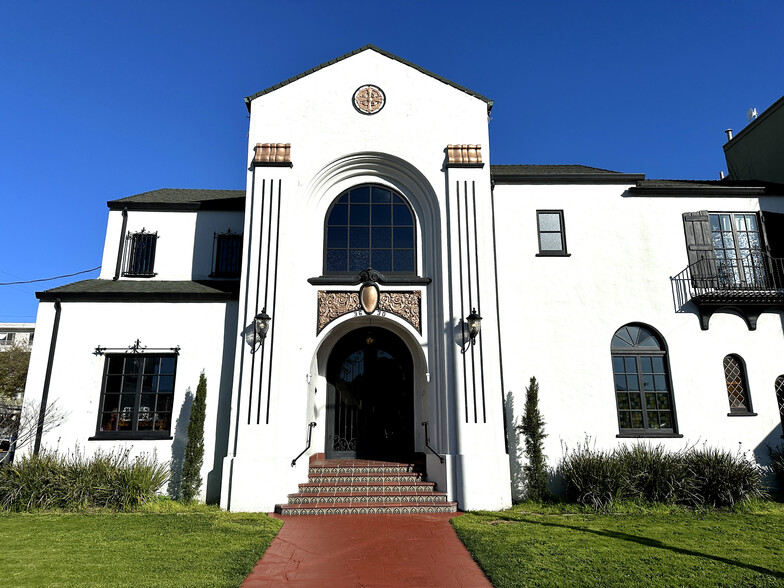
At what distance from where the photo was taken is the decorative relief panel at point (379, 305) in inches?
457

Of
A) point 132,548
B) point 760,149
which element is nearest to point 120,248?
point 132,548

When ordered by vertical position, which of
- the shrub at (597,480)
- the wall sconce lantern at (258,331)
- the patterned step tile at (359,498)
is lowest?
the patterned step tile at (359,498)

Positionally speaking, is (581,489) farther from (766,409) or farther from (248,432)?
(248,432)

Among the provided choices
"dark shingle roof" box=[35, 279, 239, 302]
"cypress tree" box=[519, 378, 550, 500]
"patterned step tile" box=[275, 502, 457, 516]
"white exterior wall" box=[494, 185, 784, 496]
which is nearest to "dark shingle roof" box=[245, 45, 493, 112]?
"white exterior wall" box=[494, 185, 784, 496]

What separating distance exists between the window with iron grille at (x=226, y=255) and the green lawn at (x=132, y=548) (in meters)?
6.07

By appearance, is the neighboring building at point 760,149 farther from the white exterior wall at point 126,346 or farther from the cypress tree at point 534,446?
the white exterior wall at point 126,346

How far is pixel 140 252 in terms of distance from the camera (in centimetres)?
1386

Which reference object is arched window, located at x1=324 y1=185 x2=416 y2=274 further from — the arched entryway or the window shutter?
the window shutter

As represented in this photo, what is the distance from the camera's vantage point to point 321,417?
12297 mm

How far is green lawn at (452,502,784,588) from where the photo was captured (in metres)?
5.98

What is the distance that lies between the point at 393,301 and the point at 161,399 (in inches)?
216

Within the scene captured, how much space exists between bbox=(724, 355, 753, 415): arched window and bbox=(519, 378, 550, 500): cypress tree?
4.50 m

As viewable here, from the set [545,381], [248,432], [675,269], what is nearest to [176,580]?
[248,432]

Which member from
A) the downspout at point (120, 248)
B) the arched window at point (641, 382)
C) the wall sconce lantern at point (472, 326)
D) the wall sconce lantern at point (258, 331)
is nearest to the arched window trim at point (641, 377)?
the arched window at point (641, 382)
